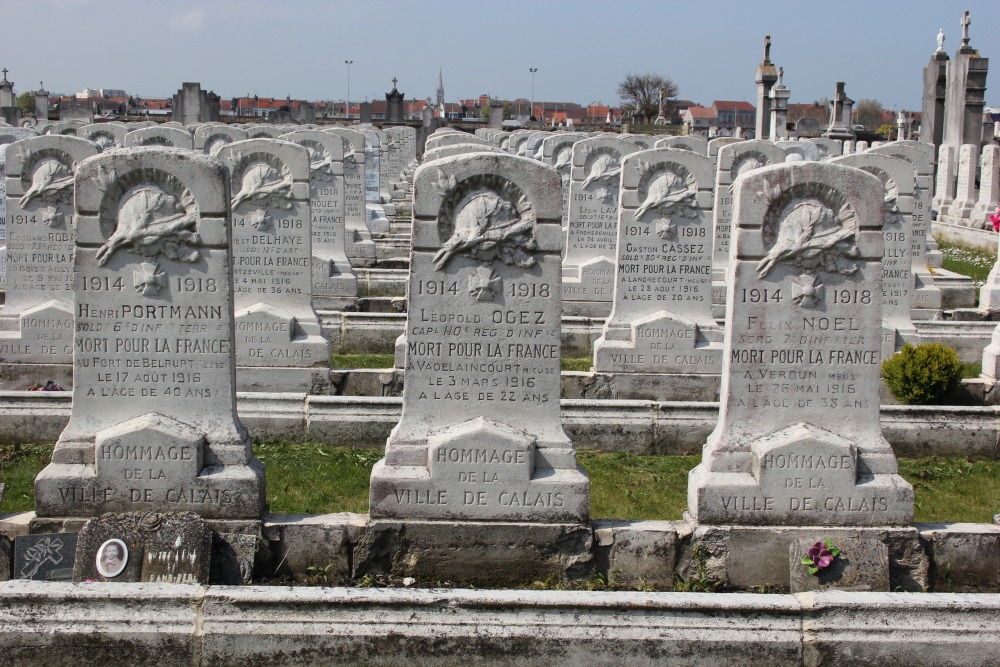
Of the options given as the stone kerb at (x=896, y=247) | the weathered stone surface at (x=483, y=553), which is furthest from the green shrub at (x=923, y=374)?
the weathered stone surface at (x=483, y=553)

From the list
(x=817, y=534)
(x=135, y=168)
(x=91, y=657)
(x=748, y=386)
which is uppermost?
(x=135, y=168)

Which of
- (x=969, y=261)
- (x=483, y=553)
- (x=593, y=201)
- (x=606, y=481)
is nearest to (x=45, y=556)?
(x=483, y=553)

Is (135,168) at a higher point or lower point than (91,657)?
higher

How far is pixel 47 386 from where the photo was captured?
32.7 ft

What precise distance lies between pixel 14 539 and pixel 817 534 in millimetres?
4710

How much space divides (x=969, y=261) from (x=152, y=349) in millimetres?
18119

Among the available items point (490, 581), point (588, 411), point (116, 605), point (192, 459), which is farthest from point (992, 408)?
point (116, 605)

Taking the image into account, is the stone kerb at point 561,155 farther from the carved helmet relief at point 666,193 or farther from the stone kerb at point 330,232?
the carved helmet relief at point 666,193

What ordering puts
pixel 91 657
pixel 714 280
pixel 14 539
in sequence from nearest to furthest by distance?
1. pixel 91 657
2. pixel 14 539
3. pixel 714 280

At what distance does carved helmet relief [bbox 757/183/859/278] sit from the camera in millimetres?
6562

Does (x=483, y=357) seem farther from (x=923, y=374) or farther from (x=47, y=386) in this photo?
(x=923, y=374)

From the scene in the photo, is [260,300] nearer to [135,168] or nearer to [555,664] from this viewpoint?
[135,168]

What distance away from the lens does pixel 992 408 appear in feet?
30.0

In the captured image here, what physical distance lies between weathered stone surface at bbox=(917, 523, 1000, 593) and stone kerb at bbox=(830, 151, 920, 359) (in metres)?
5.17
